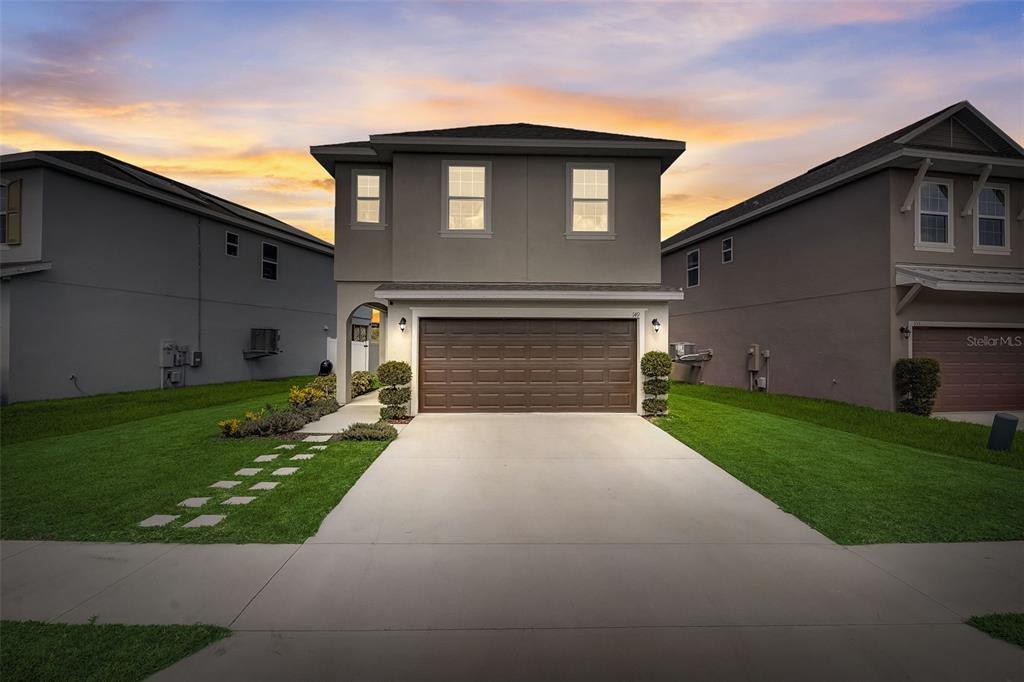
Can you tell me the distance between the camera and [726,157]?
49.7 feet

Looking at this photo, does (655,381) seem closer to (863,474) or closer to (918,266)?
(863,474)

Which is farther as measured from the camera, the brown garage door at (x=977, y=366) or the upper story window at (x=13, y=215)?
the upper story window at (x=13, y=215)

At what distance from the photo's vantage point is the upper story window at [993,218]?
13273 millimetres

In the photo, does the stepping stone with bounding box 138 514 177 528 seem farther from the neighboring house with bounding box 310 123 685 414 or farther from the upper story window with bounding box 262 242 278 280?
the upper story window with bounding box 262 242 278 280

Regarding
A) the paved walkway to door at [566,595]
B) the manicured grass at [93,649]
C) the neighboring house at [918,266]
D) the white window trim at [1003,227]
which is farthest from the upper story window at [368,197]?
the white window trim at [1003,227]

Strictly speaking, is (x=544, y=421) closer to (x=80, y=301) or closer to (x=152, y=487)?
(x=152, y=487)

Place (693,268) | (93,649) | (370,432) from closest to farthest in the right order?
(93,649) < (370,432) < (693,268)

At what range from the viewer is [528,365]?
38.0 feet

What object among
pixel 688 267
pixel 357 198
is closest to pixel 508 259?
pixel 357 198

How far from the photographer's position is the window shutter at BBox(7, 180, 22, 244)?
44.1ft

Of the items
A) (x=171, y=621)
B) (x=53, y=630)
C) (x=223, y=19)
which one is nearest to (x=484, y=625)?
(x=171, y=621)

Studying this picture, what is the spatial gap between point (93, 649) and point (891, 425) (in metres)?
13.7

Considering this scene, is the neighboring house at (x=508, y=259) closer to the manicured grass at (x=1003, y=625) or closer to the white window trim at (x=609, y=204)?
the white window trim at (x=609, y=204)

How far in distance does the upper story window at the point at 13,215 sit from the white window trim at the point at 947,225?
81.1 feet
